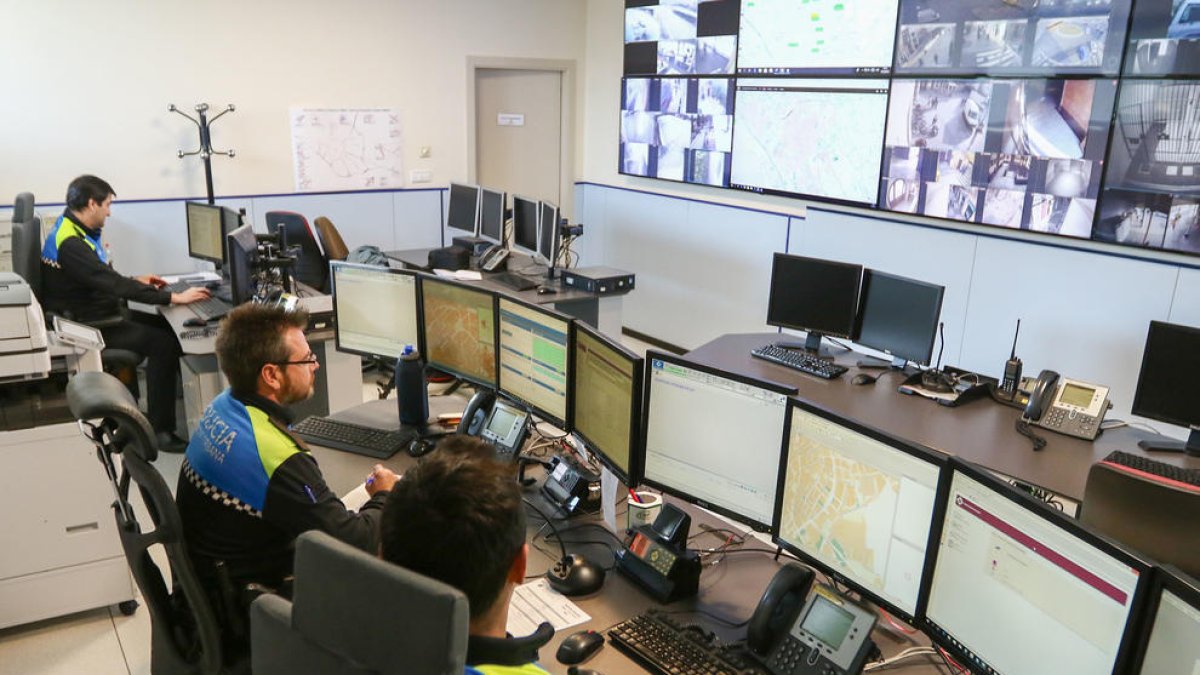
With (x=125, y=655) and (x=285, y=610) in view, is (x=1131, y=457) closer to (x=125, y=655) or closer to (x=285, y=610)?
(x=285, y=610)

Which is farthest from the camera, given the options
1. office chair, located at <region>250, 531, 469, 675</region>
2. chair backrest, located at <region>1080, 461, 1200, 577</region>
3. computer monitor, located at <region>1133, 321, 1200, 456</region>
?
computer monitor, located at <region>1133, 321, 1200, 456</region>

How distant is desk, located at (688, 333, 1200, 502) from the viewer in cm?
294

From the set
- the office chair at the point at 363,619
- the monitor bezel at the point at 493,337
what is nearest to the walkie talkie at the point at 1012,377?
the monitor bezel at the point at 493,337

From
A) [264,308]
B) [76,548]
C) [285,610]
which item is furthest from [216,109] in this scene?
[285,610]

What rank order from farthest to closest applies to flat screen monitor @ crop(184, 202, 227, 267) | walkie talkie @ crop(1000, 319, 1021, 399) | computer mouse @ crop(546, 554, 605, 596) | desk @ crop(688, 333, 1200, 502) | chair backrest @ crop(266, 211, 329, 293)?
chair backrest @ crop(266, 211, 329, 293)
flat screen monitor @ crop(184, 202, 227, 267)
walkie talkie @ crop(1000, 319, 1021, 399)
desk @ crop(688, 333, 1200, 502)
computer mouse @ crop(546, 554, 605, 596)

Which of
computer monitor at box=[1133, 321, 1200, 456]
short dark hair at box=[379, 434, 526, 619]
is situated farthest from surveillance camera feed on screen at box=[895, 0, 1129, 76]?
short dark hair at box=[379, 434, 526, 619]

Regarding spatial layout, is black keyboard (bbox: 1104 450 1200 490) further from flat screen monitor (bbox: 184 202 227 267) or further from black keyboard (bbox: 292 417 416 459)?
flat screen monitor (bbox: 184 202 227 267)

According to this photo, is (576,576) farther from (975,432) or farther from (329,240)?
(329,240)

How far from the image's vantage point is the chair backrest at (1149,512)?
2.11 m

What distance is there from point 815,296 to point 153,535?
310 cm

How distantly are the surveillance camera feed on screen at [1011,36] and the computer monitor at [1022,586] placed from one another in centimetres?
337

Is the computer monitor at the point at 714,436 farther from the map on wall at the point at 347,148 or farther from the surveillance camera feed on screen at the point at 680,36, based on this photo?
the map on wall at the point at 347,148

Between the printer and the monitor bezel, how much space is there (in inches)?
49.4

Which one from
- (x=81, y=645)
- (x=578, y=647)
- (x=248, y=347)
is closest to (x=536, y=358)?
(x=248, y=347)
